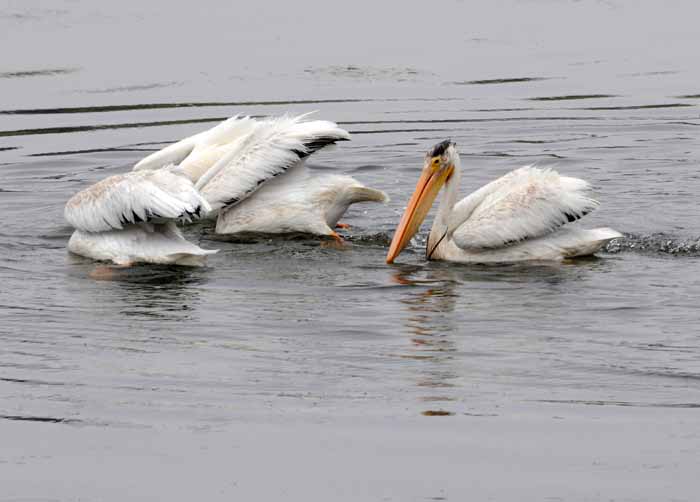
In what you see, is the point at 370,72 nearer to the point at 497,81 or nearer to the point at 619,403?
the point at 497,81

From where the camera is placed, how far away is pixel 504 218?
7.71m

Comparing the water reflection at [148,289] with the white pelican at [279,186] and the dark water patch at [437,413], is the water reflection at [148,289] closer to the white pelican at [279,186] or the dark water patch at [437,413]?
the white pelican at [279,186]

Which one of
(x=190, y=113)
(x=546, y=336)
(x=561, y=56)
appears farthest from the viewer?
(x=561, y=56)

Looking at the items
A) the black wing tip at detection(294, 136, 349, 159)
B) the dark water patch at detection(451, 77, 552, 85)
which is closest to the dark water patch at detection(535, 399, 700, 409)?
the black wing tip at detection(294, 136, 349, 159)

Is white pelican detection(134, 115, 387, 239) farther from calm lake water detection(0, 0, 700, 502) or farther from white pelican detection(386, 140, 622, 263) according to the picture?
white pelican detection(386, 140, 622, 263)

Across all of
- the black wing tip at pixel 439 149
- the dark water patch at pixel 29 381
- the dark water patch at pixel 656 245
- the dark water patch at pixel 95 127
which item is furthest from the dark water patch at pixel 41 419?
the dark water patch at pixel 95 127

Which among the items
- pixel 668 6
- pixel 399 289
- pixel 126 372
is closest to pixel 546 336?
pixel 399 289

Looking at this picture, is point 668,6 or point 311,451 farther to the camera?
point 668,6

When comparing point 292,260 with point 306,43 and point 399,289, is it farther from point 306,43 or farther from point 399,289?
point 306,43

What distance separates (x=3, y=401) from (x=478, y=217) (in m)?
3.39

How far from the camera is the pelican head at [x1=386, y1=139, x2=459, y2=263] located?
8.02m

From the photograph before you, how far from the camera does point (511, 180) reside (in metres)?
7.94

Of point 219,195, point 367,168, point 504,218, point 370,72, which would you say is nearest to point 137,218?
point 219,195

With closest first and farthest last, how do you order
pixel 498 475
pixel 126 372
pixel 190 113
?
pixel 498 475
pixel 126 372
pixel 190 113
